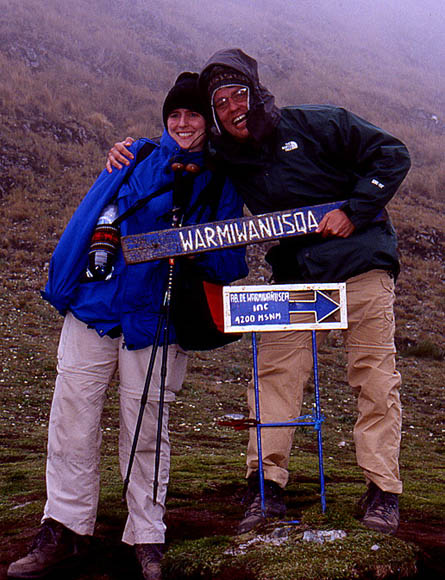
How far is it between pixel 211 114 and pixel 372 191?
1.00 m

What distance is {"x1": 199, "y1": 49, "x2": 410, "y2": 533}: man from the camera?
12.2 ft

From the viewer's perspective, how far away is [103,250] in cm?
355

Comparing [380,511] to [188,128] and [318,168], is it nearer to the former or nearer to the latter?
[318,168]

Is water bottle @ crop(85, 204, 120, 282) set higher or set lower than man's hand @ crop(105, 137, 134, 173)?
lower

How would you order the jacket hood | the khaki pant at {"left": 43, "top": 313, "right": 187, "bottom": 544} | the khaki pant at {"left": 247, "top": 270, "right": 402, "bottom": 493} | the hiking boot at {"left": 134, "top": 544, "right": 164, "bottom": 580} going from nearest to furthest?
the hiking boot at {"left": 134, "top": 544, "right": 164, "bottom": 580} < the khaki pant at {"left": 43, "top": 313, "right": 187, "bottom": 544} < the jacket hood < the khaki pant at {"left": 247, "top": 270, "right": 402, "bottom": 493}

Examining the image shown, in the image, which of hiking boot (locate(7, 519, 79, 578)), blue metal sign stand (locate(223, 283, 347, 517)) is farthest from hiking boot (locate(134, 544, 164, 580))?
blue metal sign stand (locate(223, 283, 347, 517))

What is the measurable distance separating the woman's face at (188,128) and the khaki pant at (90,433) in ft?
3.86

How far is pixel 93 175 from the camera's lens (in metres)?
18.5

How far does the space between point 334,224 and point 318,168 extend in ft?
1.24

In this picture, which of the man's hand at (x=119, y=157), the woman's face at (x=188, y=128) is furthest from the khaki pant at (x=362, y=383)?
the man's hand at (x=119, y=157)

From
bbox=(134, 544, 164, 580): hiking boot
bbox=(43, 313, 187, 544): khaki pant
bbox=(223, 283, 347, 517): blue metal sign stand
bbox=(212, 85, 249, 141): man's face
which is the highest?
bbox=(212, 85, 249, 141): man's face

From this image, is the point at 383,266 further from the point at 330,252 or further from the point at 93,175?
the point at 93,175

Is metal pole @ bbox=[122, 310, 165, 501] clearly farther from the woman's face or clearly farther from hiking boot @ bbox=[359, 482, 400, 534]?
hiking boot @ bbox=[359, 482, 400, 534]

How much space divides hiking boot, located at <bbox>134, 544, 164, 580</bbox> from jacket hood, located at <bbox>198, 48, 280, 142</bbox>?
2259 mm
